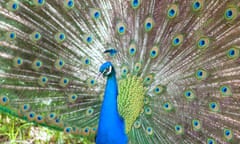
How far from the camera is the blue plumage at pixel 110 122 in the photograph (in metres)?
2.32

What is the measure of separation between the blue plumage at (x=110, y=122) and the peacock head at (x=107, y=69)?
0.11m

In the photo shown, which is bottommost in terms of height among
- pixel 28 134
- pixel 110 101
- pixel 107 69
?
pixel 28 134

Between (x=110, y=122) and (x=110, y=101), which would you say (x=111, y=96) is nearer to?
(x=110, y=101)

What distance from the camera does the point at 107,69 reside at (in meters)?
2.16

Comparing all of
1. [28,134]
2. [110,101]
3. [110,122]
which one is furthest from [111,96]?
[28,134]

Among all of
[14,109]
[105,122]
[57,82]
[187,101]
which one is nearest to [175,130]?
[187,101]

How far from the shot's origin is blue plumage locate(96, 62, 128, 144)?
2.32m

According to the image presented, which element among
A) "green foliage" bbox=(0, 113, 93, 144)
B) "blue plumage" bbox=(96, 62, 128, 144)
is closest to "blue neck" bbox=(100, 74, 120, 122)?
"blue plumage" bbox=(96, 62, 128, 144)

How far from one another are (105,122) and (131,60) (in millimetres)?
371

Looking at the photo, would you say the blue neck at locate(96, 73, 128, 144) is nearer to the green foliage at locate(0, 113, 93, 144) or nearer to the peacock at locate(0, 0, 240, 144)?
the peacock at locate(0, 0, 240, 144)

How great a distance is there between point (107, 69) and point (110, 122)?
1.23ft

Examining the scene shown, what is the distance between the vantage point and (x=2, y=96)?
2381 millimetres

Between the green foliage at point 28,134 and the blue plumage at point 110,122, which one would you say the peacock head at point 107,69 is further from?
the green foliage at point 28,134

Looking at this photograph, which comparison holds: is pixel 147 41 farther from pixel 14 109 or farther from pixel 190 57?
pixel 14 109
